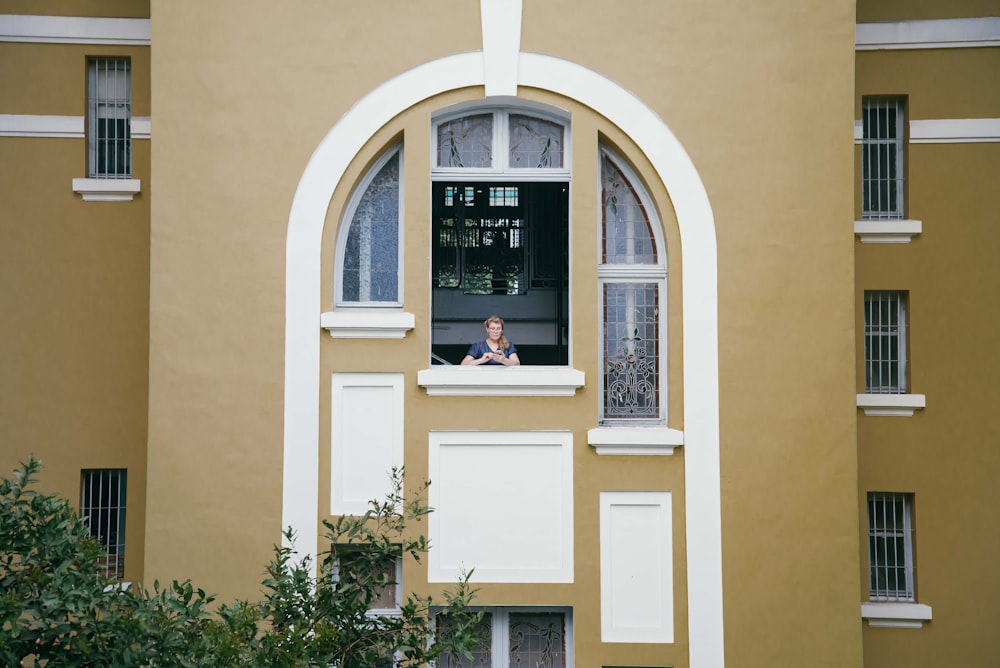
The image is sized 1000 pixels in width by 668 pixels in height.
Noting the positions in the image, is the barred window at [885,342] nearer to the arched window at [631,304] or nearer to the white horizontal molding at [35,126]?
the arched window at [631,304]

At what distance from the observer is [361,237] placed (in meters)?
9.38

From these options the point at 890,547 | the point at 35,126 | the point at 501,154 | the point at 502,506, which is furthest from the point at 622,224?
the point at 35,126

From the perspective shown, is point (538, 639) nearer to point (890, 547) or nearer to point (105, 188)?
point (890, 547)

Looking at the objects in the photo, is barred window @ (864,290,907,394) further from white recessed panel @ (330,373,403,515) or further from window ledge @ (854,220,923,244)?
white recessed panel @ (330,373,403,515)

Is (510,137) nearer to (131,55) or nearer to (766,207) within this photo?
(766,207)

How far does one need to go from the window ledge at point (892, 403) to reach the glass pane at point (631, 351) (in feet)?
9.08

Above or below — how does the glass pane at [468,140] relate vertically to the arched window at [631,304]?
above

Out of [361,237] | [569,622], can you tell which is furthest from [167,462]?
[569,622]

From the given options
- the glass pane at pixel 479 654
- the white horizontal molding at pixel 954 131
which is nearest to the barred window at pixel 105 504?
the glass pane at pixel 479 654

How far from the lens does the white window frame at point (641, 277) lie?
919 centimetres

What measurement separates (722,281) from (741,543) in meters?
2.42

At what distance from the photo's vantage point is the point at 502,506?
8945 mm

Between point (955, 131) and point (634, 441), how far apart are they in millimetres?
5315

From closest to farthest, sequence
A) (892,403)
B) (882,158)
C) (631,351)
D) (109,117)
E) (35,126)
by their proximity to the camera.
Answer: (631,351) < (892,403) < (35,126) < (109,117) < (882,158)
